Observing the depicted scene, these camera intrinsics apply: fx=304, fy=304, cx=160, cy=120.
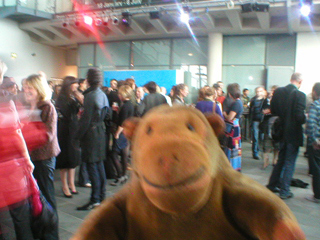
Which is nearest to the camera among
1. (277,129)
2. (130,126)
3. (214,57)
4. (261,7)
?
(130,126)

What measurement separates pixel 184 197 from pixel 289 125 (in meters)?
3.92

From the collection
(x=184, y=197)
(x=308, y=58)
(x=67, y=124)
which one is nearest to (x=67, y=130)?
(x=67, y=124)

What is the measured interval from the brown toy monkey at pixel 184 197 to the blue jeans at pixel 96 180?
115 inches

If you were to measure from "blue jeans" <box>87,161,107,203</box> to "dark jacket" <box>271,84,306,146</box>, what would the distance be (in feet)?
8.72

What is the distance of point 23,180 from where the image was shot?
243 cm

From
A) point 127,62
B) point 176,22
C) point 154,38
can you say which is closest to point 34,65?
point 127,62

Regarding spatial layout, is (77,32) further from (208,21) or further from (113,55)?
(208,21)

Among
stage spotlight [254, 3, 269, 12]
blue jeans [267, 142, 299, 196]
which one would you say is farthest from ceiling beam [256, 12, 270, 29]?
blue jeans [267, 142, 299, 196]

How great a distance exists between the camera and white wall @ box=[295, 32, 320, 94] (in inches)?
461

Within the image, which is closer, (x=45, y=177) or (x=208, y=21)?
(x=45, y=177)

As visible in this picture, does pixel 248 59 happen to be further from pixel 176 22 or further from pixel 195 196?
pixel 195 196

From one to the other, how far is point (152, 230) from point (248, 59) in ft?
42.0

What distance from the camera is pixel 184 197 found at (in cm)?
86

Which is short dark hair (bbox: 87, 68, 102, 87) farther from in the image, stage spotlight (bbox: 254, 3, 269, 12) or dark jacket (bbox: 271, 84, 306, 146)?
stage spotlight (bbox: 254, 3, 269, 12)
